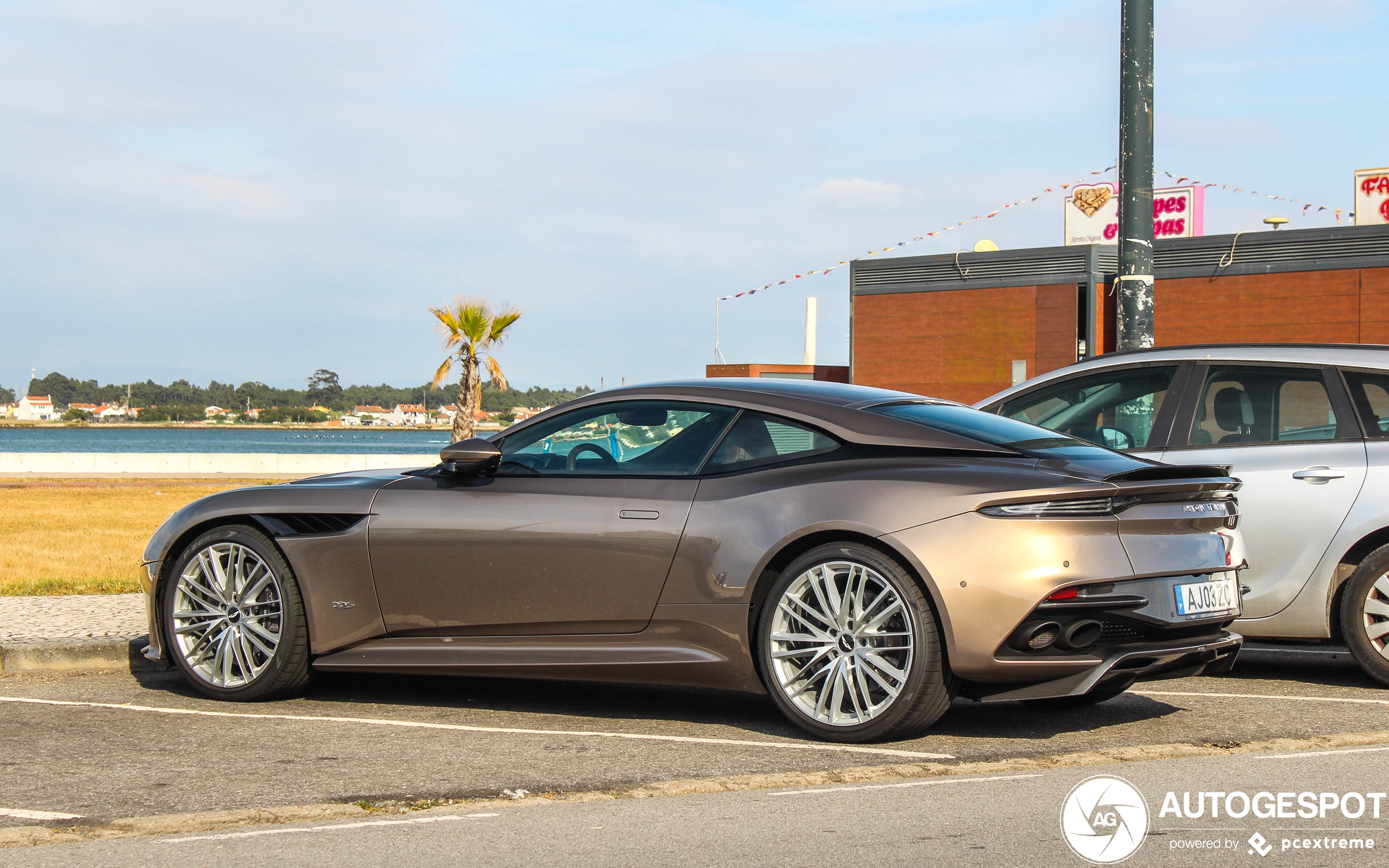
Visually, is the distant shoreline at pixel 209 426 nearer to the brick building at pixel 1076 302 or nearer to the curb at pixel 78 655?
the brick building at pixel 1076 302

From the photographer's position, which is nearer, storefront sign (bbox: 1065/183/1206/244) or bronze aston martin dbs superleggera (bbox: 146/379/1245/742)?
bronze aston martin dbs superleggera (bbox: 146/379/1245/742)

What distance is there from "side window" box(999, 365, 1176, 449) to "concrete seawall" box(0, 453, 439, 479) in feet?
98.5

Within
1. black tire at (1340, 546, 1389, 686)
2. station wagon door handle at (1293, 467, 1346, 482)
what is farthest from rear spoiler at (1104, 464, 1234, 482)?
black tire at (1340, 546, 1389, 686)

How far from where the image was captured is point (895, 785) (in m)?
4.45

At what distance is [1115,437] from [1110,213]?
29204mm

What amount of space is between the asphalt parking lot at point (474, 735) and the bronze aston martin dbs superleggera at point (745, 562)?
0.21m

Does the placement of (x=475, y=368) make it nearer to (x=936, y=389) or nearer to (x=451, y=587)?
(x=936, y=389)

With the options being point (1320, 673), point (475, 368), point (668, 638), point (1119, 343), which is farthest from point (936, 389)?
point (668, 638)

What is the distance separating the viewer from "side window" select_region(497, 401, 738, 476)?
5.57 m

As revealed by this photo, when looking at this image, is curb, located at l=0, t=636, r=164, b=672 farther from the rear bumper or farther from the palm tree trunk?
the palm tree trunk

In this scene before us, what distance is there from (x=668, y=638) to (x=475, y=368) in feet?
74.3

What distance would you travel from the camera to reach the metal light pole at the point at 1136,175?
948 centimetres

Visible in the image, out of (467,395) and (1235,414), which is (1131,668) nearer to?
(1235,414)
